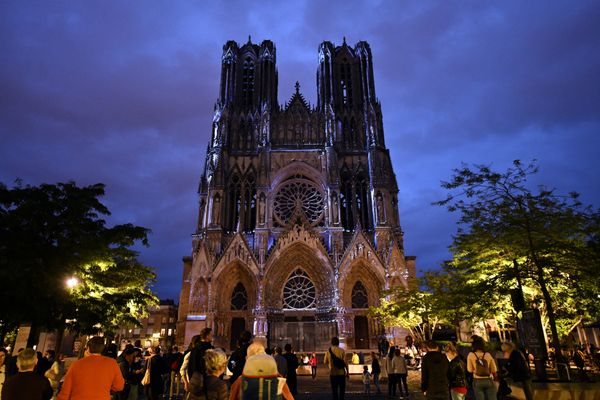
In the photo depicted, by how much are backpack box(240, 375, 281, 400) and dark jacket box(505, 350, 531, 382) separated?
5149mm

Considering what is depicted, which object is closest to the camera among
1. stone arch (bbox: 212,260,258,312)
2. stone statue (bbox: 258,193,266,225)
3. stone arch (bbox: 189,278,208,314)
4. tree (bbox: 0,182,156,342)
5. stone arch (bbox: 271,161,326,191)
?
tree (bbox: 0,182,156,342)

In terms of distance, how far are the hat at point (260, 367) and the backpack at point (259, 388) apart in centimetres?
4

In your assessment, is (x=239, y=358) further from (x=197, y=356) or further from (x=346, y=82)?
(x=346, y=82)

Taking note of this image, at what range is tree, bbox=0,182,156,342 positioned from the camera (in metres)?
12.1

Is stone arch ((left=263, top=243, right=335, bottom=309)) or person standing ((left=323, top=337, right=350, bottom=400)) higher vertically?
stone arch ((left=263, top=243, right=335, bottom=309))

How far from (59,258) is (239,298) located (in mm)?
19370

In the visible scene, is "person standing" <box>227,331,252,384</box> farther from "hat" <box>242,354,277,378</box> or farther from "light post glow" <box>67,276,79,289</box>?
"light post glow" <box>67,276,79,289</box>

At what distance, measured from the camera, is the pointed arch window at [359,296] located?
30844 mm

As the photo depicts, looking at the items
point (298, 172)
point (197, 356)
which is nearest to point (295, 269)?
point (298, 172)

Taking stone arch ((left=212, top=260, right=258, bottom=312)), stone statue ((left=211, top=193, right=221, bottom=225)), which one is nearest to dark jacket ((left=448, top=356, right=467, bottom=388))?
stone arch ((left=212, top=260, right=258, bottom=312))

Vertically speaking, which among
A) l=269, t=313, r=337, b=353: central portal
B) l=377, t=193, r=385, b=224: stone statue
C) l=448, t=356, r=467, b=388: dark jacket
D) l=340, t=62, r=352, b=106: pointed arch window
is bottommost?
l=448, t=356, r=467, b=388: dark jacket

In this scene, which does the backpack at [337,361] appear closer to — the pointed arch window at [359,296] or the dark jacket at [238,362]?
the dark jacket at [238,362]

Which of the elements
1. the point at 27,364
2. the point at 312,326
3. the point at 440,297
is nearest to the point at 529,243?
the point at 440,297

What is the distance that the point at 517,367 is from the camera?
7.00 metres
